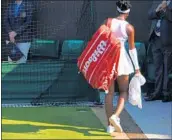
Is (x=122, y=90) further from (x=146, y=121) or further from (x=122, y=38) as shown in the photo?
(x=146, y=121)

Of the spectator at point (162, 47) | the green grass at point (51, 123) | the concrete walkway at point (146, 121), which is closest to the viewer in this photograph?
the green grass at point (51, 123)

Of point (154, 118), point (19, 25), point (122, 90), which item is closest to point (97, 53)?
Answer: point (122, 90)

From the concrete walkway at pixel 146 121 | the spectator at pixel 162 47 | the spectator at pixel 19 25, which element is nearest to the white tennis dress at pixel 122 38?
the concrete walkway at pixel 146 121

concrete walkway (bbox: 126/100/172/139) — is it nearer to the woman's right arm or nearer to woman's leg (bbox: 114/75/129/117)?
woman's leg (bbox: 114/75/129/117)

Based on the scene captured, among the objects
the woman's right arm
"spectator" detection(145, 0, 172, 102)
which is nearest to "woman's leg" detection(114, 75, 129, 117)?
the woman's right arm

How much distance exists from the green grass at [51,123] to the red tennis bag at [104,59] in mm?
782

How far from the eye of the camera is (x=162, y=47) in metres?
9.08

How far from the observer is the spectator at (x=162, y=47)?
882 cm

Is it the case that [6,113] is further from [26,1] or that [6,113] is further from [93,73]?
[26,1]

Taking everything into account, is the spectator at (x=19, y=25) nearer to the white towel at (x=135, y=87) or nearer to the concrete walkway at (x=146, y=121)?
the concrete walkway at (x=146, y=121)

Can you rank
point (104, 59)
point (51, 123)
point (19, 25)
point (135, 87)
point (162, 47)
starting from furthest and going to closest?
1. point (19, 25)
2. point (162, 47)
3. point (51, 123)
4. point (135, 87)
5. point (104, 59)

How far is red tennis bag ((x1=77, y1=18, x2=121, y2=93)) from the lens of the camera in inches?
264

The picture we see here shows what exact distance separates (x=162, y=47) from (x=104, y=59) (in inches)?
105

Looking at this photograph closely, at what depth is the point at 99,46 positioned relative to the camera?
6.76m
